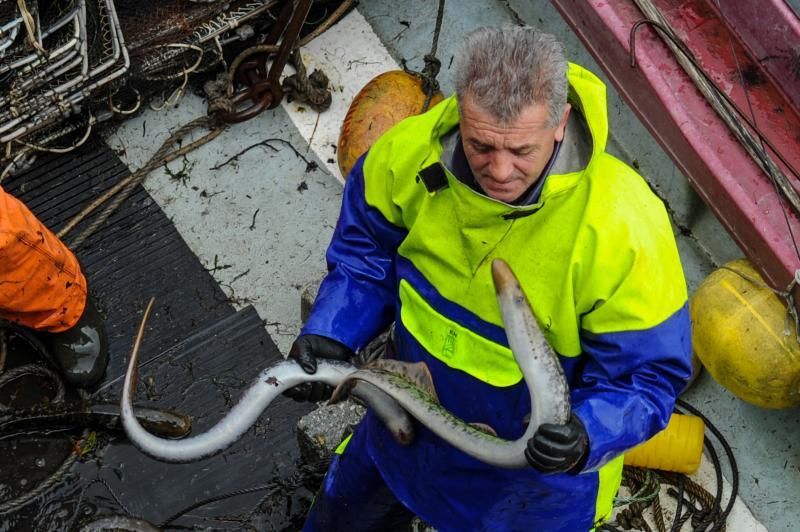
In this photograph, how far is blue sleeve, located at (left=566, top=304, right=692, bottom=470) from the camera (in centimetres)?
265

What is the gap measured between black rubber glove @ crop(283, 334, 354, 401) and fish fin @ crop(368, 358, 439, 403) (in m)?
0.19

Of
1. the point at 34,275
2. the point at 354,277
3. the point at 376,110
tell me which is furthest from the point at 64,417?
the point at 376,110

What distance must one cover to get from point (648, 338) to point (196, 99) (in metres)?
3.74

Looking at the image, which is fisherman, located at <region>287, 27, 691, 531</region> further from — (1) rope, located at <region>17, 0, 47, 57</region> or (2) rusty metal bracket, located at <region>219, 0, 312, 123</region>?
(2) rusty metal bracket, located at <region>219, 0, 312, 123</region>

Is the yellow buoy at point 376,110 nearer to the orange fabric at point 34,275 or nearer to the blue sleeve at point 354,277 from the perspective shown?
the orange fabric at point 34,275

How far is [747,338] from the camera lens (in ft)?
13.5

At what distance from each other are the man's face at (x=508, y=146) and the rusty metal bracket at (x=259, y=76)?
3006mm

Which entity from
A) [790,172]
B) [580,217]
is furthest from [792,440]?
[580,217]

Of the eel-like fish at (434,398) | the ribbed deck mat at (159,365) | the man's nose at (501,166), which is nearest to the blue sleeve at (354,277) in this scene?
the eel-like fish at (434,398)

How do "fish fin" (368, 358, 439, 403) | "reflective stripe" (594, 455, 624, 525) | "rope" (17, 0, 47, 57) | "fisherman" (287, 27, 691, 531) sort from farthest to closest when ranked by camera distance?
"rope" (17, 0, 47, 57) < "reflective stripe" (594, 455, 624, 525) < "fish fin" (368, 358, 439, 403) < "fisherman" (287, 27, 691, 531)

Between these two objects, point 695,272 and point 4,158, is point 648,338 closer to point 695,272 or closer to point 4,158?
point 695,272

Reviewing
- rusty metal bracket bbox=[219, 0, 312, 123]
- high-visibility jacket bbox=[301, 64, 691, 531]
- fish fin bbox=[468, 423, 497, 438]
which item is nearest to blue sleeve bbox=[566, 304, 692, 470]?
high-visibility jacket bbox=[301, 64, 691, 531]

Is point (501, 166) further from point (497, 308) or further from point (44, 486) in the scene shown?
point (44, 486)

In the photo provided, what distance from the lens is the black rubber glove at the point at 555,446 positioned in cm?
252
